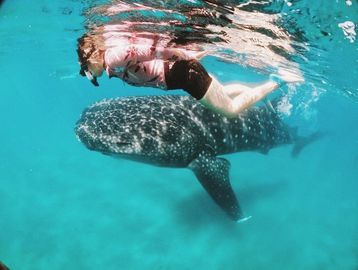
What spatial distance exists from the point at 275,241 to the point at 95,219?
564 centimetres

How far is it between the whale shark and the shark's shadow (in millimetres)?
2324

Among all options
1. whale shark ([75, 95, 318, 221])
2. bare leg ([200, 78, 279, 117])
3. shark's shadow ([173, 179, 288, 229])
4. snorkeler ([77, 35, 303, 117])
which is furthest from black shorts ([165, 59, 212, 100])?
shark's shadow ([173, 179, 288, 229])

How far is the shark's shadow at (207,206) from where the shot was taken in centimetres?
1055

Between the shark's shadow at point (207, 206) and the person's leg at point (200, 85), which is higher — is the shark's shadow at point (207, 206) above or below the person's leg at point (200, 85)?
below

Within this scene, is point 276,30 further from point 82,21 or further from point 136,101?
point 82,21

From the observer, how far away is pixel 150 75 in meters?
5.32

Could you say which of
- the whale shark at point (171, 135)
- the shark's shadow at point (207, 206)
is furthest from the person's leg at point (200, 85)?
the shark's shadow at point (207, 206)

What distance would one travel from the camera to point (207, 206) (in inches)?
448

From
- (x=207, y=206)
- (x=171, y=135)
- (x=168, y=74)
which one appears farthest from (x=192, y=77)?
(x=207, y=206)

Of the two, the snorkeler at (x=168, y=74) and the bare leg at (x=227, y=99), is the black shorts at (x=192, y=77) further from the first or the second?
the bare leg at (x=227, y=99)

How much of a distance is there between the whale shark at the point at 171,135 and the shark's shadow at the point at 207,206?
232 cm

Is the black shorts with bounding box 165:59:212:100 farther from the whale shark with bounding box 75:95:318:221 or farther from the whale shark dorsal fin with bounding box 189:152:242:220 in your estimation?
the whale shark dorsal fin with bounding box 189:152:242:220

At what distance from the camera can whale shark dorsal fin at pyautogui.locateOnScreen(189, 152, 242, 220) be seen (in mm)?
8273

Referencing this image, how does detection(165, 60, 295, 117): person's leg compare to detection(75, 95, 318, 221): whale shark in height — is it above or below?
above
